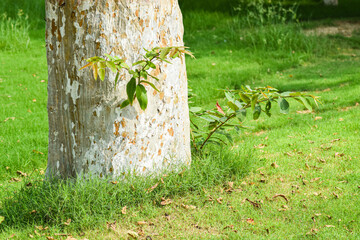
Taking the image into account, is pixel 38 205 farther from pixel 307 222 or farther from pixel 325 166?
pixel 325 166

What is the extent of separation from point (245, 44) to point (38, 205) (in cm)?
822

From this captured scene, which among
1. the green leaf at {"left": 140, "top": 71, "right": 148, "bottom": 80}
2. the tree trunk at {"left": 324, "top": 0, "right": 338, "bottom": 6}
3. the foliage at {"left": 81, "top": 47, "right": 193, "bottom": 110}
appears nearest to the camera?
the foliage at {"left": 81, "top": 47, "right": 193, "bottom": 110}

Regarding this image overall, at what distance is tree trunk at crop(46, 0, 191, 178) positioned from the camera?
10.7 ft

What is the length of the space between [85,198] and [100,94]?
831mm

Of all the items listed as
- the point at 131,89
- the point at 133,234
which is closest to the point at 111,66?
the point at 131,89

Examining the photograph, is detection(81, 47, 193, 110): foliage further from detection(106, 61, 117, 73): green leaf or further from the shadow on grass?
the shadow on grass

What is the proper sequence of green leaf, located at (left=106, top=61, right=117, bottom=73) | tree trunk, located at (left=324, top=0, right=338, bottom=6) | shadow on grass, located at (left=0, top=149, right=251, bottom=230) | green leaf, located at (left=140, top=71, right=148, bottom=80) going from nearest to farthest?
green leaf, located at (left=106, top=61, right=117, bottom=73) → green leaf, located at (left=140, top=71, right=148, bottom=80) → shadow on grass, located at (left=0, top=149, right=251, bottom=230) → tree trunk, located at (left=324, top=0, right=338, bottom=6)

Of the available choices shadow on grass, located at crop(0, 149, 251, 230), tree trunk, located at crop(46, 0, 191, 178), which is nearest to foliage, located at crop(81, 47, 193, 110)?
tree trunk, located at crop(46, 0, 191, 178)

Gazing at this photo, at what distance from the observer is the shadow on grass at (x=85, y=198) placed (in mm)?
3256

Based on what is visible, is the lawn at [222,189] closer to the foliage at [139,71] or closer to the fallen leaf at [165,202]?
the fallen leaf at [165,202]

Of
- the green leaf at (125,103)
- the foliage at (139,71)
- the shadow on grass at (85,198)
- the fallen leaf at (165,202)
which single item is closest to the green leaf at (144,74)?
the foliage at (139,71)

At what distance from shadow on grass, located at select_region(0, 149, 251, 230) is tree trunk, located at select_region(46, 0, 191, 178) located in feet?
0.38

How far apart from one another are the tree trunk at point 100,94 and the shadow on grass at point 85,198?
12cm

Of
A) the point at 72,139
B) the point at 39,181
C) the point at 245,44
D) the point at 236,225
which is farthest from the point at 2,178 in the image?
the point at 245,44
